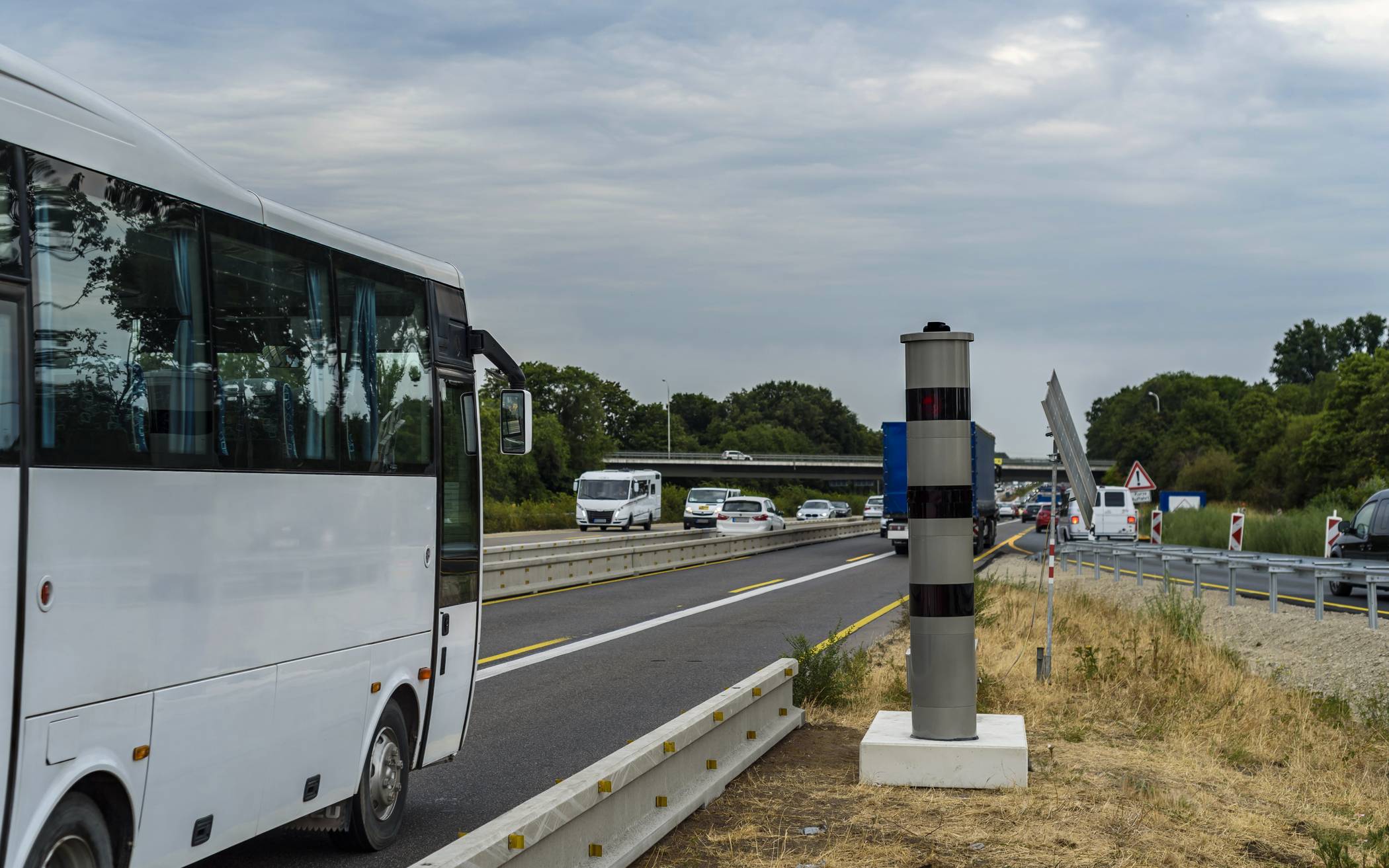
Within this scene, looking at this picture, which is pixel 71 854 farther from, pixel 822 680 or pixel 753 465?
pixel 753 465

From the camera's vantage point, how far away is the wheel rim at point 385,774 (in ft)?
23.7

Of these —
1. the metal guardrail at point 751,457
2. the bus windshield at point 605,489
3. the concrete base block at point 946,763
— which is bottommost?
the concrete base block at point 946,763

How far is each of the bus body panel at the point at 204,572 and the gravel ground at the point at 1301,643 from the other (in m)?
10.5

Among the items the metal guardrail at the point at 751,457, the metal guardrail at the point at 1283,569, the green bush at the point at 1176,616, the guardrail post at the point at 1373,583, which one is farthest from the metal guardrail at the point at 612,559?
the metal guardrail at the point at 751,457

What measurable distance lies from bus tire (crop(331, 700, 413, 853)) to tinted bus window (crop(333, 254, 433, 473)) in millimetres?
1339

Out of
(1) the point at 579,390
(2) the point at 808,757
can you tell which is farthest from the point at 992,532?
(1) the point at 579,390

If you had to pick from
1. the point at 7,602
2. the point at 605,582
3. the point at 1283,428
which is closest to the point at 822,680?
the point at 7,602

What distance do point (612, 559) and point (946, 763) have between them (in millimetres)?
22536

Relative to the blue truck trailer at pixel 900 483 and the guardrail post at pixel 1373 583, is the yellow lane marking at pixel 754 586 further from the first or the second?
the guardrail post at pixel 1373 583

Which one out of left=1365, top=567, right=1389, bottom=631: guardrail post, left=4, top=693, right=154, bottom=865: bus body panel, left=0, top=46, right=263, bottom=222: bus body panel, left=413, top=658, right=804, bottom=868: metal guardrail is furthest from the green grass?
left=4, top=693, right=154, bottom=865: bus body panel

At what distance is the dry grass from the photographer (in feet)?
22.8

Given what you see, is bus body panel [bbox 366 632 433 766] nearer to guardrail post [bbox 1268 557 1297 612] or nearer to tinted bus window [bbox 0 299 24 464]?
tinted bus window [bbox 0 299 24 464]

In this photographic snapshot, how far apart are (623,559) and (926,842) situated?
24591 mm

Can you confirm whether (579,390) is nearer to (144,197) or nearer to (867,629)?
(867,629)
